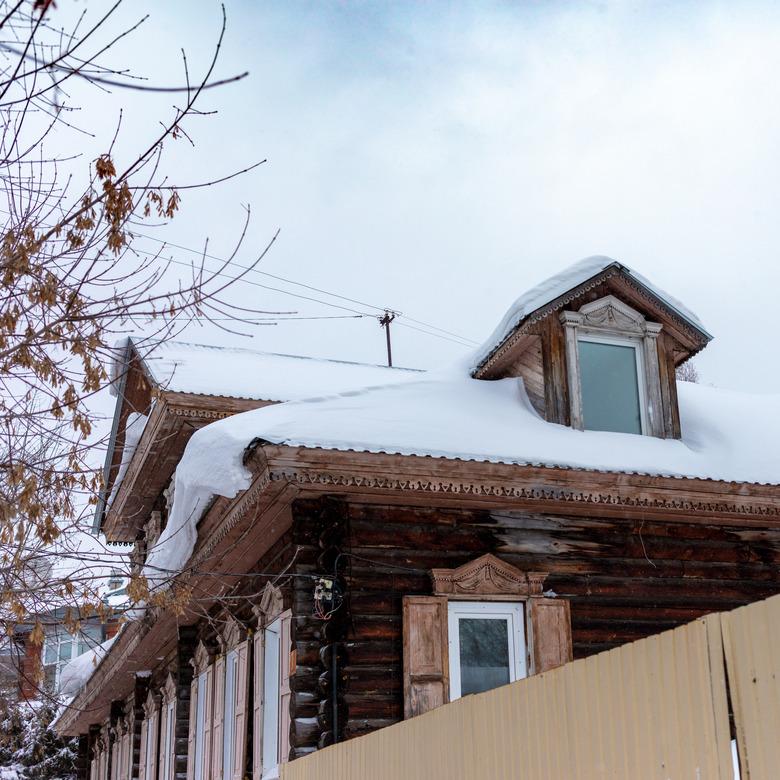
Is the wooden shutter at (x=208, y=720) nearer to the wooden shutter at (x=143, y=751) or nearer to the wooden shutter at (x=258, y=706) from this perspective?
the wooden shutter at (x=258, y=706)

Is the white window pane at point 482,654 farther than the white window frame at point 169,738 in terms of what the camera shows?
No

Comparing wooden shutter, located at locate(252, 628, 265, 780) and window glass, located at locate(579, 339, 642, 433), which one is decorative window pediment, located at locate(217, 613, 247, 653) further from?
window glass, located at locate(579, 339, 642, 433)

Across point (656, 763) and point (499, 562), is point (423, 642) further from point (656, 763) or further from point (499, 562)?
point (656, 763)

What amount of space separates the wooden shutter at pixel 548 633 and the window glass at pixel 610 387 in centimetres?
212

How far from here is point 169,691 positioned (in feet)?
54.9

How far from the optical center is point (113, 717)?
23.9 meters

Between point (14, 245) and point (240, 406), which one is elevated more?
point (240, 406)

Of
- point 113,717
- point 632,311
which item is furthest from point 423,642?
point 113,717

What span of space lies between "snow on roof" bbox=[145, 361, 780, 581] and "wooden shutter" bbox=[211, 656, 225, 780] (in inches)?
98.6

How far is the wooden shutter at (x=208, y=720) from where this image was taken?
44.4ft

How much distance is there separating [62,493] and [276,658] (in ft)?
13.4

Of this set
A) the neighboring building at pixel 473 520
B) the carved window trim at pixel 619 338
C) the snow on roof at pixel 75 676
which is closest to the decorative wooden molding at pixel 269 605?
the neighboring building at pixel 473 520

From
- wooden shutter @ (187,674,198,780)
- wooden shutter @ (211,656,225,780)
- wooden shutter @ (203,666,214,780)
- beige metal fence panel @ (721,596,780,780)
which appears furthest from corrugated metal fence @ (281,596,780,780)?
wooden shutter @ (187,674,198,780)

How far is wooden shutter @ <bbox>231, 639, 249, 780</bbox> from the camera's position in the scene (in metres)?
A: 11.8
